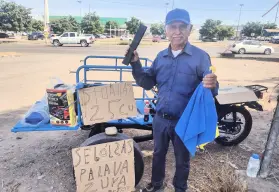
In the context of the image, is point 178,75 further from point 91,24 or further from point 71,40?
point 91,24

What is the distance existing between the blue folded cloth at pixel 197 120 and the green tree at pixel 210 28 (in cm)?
6263

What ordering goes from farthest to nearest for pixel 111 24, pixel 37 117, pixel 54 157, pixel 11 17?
pixel 111 24 → pixel 11 17 → pixel 54 157 → pixel 37 117

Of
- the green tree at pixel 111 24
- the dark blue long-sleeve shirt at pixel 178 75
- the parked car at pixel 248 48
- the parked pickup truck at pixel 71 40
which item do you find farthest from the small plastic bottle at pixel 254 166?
the green tree at pixel 111 24

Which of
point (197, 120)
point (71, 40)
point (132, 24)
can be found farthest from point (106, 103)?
point (132, 24)

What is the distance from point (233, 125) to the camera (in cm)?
384

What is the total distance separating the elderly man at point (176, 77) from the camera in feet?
7.65

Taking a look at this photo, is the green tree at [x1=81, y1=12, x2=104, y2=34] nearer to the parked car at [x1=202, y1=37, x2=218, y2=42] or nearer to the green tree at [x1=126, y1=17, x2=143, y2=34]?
the green tree at [x1=126, y1=17, x2=143, y2=34]

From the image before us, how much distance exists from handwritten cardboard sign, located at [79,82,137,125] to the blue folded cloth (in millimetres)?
652

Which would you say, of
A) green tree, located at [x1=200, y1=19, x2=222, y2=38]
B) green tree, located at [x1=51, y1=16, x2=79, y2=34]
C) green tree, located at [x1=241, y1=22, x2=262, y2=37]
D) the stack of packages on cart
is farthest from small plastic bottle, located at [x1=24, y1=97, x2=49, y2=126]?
green tree, located at [x1=241, y1=22, x2=262, y2=37]

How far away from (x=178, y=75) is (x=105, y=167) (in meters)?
1.14

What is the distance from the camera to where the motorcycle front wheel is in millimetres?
3791

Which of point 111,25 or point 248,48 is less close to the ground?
point 111,25

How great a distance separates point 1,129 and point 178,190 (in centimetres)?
343

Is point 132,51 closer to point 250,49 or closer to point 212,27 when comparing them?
point 250,49
